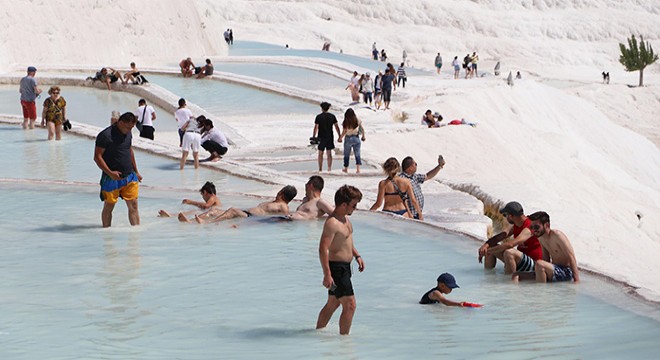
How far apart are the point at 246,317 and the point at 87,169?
931 cm

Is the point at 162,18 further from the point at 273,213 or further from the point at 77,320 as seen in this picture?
the point at 77,320

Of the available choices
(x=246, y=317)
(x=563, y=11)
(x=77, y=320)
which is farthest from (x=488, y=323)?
(x=563, y=11)

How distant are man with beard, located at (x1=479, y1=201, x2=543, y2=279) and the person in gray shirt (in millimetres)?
13155

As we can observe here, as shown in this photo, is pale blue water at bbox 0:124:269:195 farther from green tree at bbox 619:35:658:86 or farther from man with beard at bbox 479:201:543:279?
green tree at bbox 619:35:658:86

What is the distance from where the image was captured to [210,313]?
946 cm

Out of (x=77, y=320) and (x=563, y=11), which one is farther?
(x=563, y=11)

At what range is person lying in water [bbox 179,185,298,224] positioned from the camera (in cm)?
1349

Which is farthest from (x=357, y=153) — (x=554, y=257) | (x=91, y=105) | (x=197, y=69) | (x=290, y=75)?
(x=290, y=75)

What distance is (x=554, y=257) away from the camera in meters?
10.6

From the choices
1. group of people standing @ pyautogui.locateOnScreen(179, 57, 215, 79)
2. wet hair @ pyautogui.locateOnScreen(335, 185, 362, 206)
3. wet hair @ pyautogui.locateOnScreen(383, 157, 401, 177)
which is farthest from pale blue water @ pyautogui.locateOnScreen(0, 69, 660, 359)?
group of people standing @ pyautogui.locateOnScreen(179, 57, 215, 79)

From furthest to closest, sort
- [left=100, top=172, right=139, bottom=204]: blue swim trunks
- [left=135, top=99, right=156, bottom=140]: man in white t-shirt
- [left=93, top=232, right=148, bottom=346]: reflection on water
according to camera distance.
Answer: [left=135, top=99, right=156, bottom=140]: man in white t-shirt
[left=100, top=172, right=139, bottom=204]: blue swim trunks
[left=93, top=232, right=148, bottom=346]: reflection on water

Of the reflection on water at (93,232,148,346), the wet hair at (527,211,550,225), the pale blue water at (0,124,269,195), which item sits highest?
the wet hair at (527,211,550,225)

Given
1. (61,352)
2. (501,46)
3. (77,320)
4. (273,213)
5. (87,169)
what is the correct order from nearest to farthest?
1. (61,352)
2. (77,320)
3. (273,213)
4. (87,169)
5. (501,46)

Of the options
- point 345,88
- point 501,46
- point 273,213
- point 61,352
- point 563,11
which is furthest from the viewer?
point 563,11
